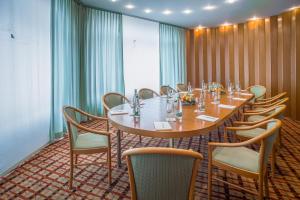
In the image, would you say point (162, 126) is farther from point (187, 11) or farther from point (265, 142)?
point (187, 11)

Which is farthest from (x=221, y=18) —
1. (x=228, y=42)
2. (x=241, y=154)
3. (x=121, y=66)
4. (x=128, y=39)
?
(x=241, y=154)

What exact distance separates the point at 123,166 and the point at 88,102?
108 inches

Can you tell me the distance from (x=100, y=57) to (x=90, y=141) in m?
3.28

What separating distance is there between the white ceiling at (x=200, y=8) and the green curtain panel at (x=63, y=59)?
660 millimetres

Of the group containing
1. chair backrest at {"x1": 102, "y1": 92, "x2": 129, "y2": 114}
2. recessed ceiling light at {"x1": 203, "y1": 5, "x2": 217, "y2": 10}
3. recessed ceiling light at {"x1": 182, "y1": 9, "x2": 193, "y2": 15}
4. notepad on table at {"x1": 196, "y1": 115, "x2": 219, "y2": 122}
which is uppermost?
recessed ceiling light at {"x1": 182, "y1": 9, "x2": 193, "y2": 15}

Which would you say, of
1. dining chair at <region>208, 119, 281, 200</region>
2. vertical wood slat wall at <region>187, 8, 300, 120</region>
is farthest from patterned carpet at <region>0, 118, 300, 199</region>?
vertical wood slat wall at <region>187, 8, 300, 120</region>

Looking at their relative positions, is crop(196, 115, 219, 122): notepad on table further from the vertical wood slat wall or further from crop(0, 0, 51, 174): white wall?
the vertical wood slat wall

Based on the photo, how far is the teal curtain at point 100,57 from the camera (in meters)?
5.00

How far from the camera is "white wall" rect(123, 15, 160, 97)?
5847mm

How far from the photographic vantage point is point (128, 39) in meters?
5.86

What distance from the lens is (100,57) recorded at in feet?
17.0

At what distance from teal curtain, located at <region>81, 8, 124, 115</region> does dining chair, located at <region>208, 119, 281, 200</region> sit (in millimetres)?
3766

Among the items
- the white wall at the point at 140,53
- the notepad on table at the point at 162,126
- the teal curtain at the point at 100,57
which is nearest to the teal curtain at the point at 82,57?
the teal curtain at the point at 100,57

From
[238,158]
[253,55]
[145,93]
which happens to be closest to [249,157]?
[238,158]
